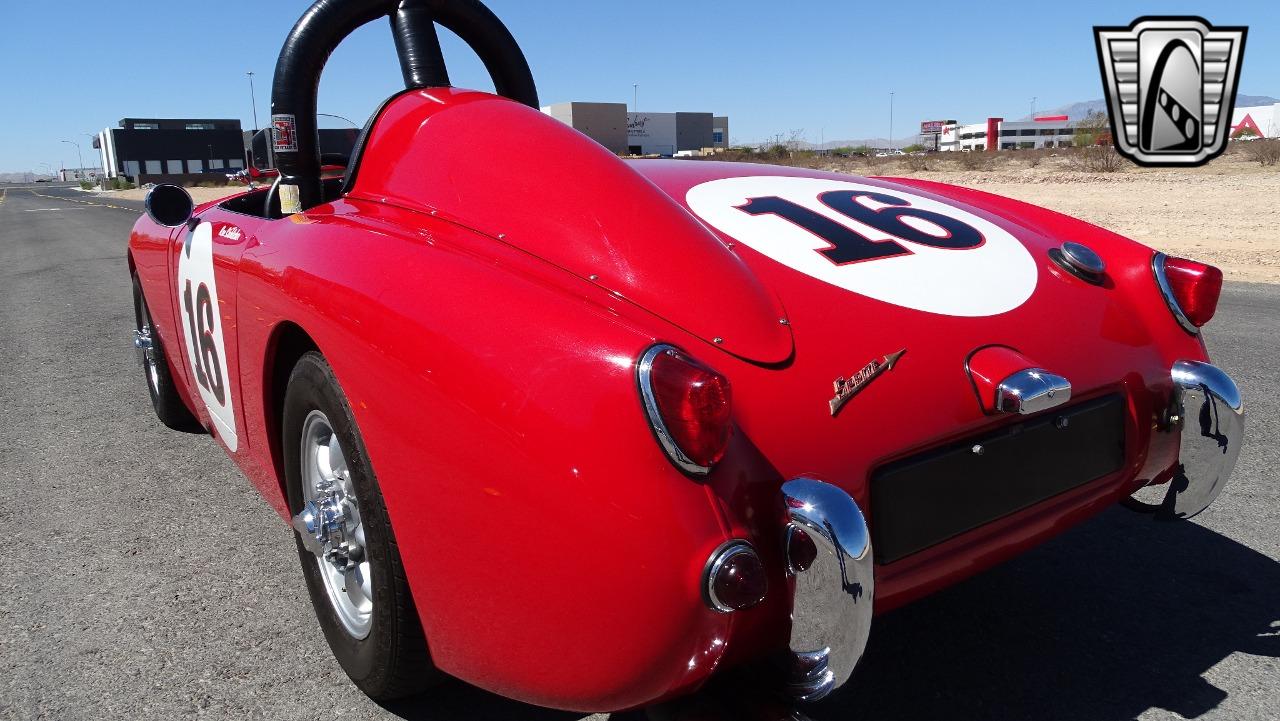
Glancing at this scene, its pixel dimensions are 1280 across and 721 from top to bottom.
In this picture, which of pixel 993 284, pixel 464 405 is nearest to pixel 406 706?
pixel 464 405

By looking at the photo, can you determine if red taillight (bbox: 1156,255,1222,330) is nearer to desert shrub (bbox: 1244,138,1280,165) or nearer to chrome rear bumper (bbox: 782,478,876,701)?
chrome rear bumper (bbox: 782,478,876,701)

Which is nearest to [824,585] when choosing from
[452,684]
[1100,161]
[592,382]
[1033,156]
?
[592,382]

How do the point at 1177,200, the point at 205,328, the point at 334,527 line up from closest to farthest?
the point at 334,527
the point at 205,328
the point at 1177,200

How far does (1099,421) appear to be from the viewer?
6.48 ft

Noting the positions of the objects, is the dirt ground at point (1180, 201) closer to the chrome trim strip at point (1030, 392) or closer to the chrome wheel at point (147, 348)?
the chrome trim strip at point (1030, 392)

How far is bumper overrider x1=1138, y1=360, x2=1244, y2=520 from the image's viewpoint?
209 cm

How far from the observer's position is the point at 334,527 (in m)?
2.04

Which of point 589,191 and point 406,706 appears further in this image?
point 406,706

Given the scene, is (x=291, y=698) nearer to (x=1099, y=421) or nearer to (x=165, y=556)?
(x=165, y=556)

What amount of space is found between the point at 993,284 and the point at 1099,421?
1.23 ft

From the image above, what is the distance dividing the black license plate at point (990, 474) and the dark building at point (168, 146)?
345ft

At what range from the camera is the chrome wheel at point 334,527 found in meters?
2.03

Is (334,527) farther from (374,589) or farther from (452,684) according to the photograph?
(452,684)

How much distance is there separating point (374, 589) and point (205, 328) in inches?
54.3
